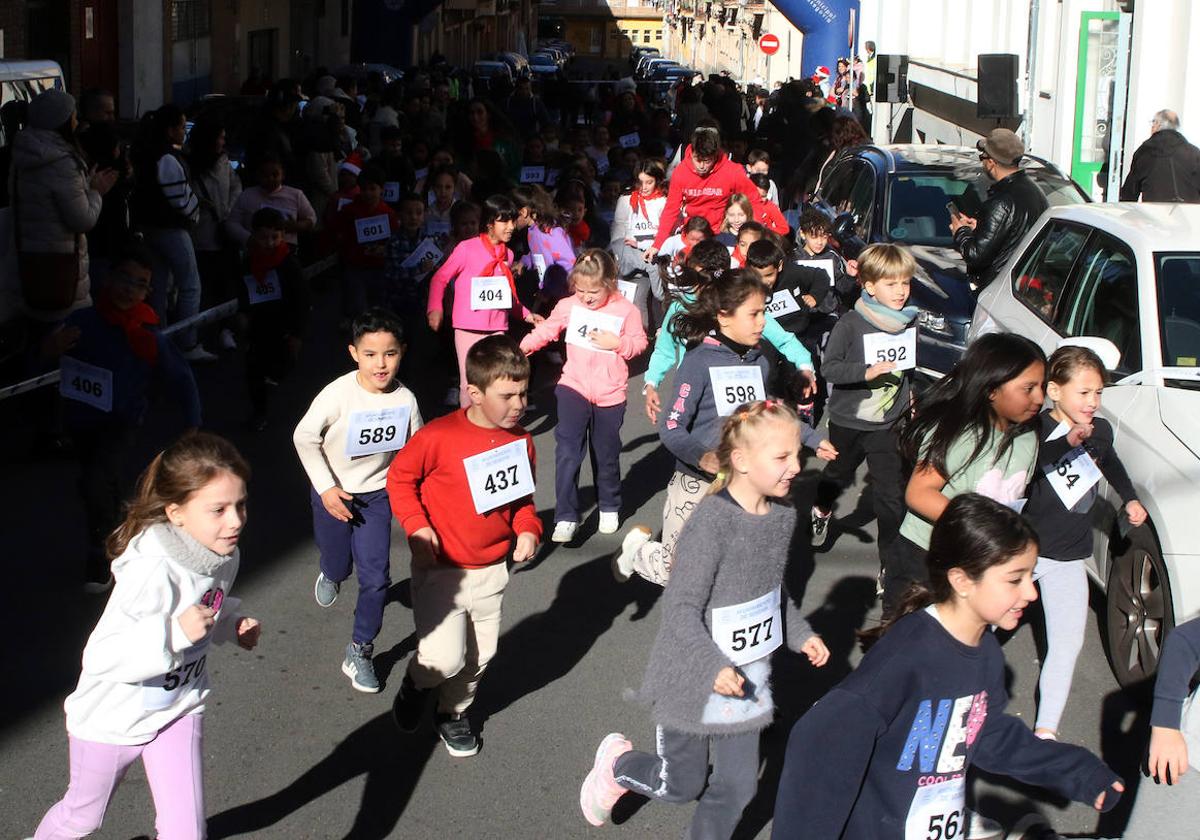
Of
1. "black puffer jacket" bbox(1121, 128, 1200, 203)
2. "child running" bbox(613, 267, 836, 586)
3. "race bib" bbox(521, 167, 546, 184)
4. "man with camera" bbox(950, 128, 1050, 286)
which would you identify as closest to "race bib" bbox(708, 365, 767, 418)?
"child running" bbox(613, 267, 836, 586)

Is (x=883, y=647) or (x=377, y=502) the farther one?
(x=377, y=502)

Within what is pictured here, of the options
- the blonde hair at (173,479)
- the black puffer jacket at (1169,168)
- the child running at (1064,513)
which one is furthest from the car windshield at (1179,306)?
the black puffer jacket at (1169,168)

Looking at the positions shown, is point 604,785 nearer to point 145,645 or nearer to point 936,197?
point 145,645

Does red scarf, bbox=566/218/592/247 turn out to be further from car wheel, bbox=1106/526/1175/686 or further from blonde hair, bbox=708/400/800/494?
blonde hair, bbox=708/400/800/494

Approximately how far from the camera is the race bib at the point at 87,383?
6.60 metres

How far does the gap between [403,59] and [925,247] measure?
33.4 metres

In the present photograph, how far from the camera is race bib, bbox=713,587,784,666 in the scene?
423cm

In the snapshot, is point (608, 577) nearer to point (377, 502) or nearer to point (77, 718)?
point (377, 502)

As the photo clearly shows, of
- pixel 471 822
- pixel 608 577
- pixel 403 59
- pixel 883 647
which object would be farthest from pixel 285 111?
pixel 403 59

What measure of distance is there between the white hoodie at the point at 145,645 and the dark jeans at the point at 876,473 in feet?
11.3

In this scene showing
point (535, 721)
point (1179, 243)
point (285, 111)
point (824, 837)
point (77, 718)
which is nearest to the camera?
point (824, 837)

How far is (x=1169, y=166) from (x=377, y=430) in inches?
406

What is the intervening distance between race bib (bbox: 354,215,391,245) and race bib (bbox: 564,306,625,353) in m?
3.63

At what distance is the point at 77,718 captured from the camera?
13.1 ft
